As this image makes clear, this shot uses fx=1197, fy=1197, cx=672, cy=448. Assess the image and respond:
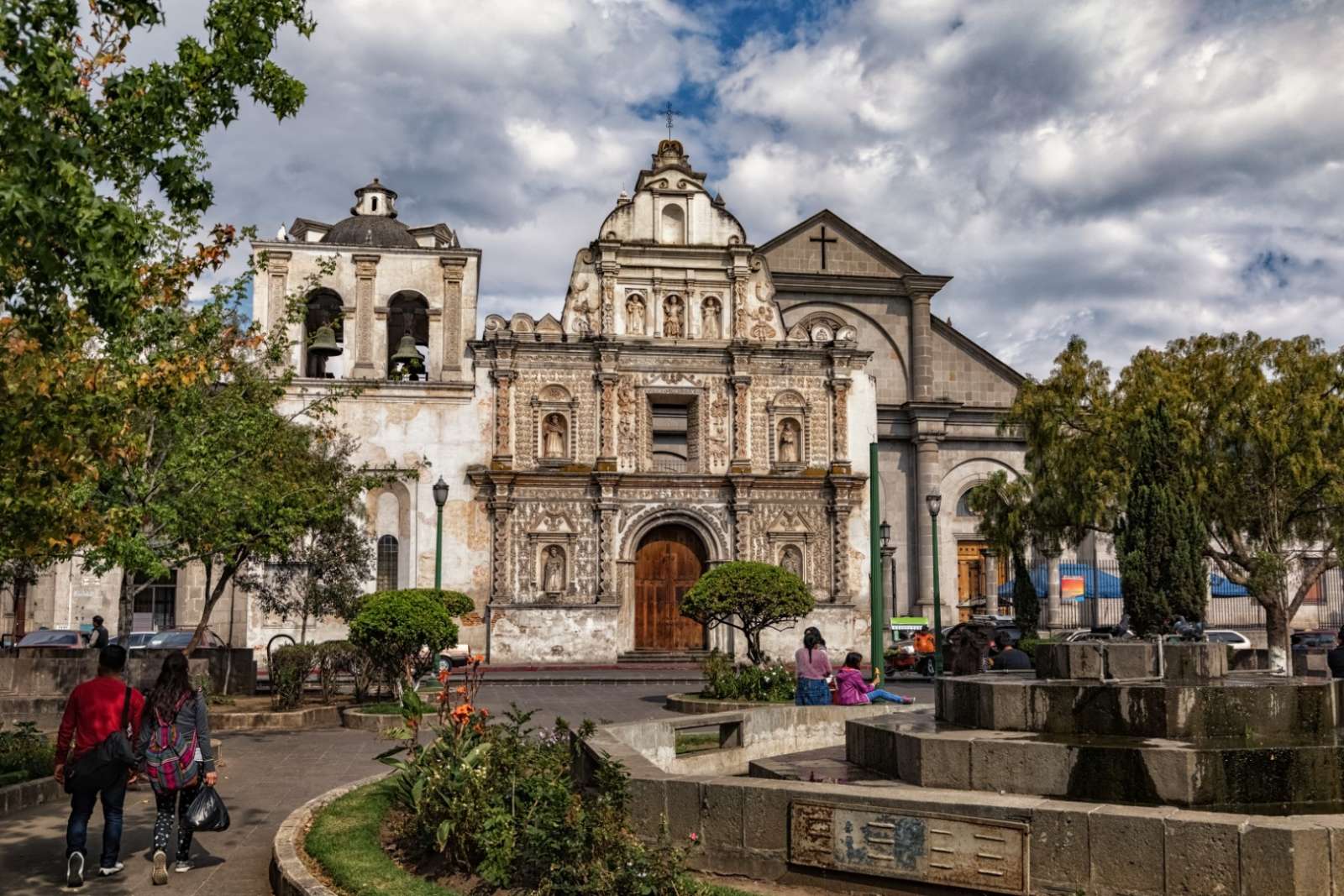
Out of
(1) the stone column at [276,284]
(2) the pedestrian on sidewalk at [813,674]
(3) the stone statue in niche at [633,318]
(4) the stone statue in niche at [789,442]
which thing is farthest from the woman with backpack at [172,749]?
(4) the stone statue in niche at [789,442]

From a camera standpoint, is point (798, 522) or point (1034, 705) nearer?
point (1034, 705)

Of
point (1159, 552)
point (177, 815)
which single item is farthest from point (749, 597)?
point (177, 815)

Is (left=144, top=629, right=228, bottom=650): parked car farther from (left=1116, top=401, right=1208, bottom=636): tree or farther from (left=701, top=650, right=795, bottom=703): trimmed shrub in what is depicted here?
(left=1116, top=401, right=1208, bottom=636): tree

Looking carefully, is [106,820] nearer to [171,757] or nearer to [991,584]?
[171,757]

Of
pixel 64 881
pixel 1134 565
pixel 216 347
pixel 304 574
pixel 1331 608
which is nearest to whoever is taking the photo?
pixel 64 881

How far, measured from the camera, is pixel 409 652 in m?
16.8

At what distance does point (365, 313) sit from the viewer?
30.2m

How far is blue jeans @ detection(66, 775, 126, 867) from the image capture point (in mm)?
7301

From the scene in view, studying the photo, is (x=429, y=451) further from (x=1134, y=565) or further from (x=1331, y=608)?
(x=1331, y=608)

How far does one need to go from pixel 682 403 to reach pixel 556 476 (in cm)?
425

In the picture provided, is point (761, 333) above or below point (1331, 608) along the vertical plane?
above

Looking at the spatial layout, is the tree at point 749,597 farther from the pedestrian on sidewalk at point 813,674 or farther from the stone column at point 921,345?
the stone column at point 921,345

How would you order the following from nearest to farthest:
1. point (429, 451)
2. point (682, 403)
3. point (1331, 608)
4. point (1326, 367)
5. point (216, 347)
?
point (216, 347), point (1326, 367), point (429, 451), point (682, 403), point (1331, 608)

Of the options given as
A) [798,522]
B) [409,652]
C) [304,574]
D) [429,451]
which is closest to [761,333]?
[798,522]
